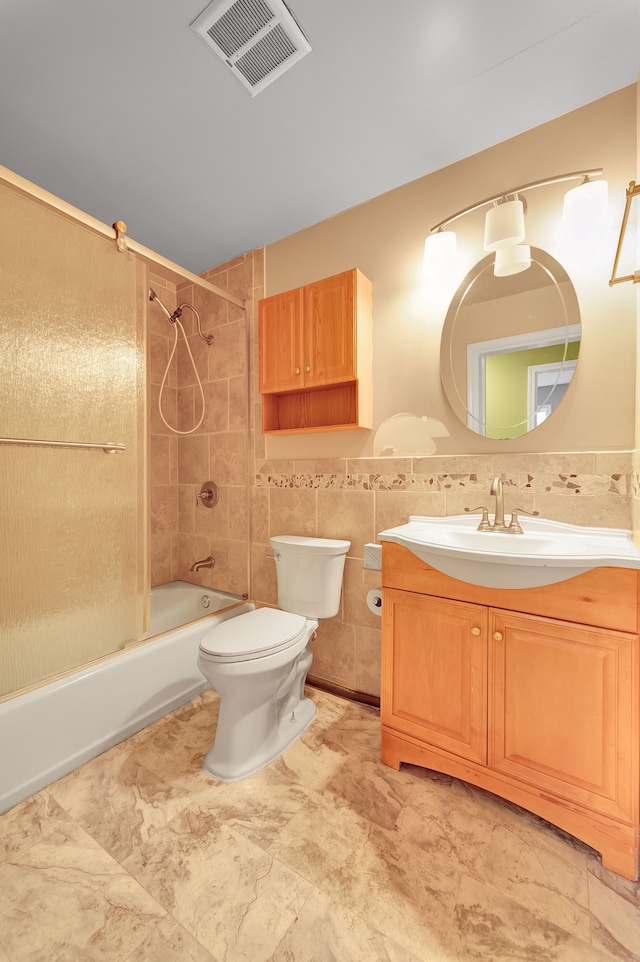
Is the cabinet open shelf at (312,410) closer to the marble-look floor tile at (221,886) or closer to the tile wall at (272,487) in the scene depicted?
the tile wall at (272,487)

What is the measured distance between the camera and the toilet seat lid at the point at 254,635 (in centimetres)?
136

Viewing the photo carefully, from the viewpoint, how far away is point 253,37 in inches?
45.1

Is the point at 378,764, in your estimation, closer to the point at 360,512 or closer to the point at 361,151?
the point at 360,512

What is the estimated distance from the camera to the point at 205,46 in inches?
46.0

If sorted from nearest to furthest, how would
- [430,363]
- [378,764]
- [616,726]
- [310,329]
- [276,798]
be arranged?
[616,726], [276,798], [378,764], [430,363], [310,329]

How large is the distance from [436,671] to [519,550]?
1.57ft

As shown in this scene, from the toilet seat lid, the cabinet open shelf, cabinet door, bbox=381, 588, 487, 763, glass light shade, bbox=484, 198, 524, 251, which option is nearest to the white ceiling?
glass light shade, bbox=484, 198, 524, 251

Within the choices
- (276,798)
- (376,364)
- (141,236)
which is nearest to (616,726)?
(276,798)

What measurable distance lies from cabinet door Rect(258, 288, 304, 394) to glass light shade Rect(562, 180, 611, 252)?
1068mm

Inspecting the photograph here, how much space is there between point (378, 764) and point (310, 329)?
1.79 metres

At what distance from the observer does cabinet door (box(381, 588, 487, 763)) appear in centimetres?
120

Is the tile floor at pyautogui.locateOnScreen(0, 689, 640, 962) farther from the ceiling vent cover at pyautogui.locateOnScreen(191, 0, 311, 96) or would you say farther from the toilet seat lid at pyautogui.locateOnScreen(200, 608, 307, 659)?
the ceiling vent cover at pyautogui.locateOnScreen(191, 0, 311, 96)

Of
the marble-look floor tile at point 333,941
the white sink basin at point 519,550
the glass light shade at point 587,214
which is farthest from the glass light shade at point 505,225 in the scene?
the marble-look floor tile at point 333,941

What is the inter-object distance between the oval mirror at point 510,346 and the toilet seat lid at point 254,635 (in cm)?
108
